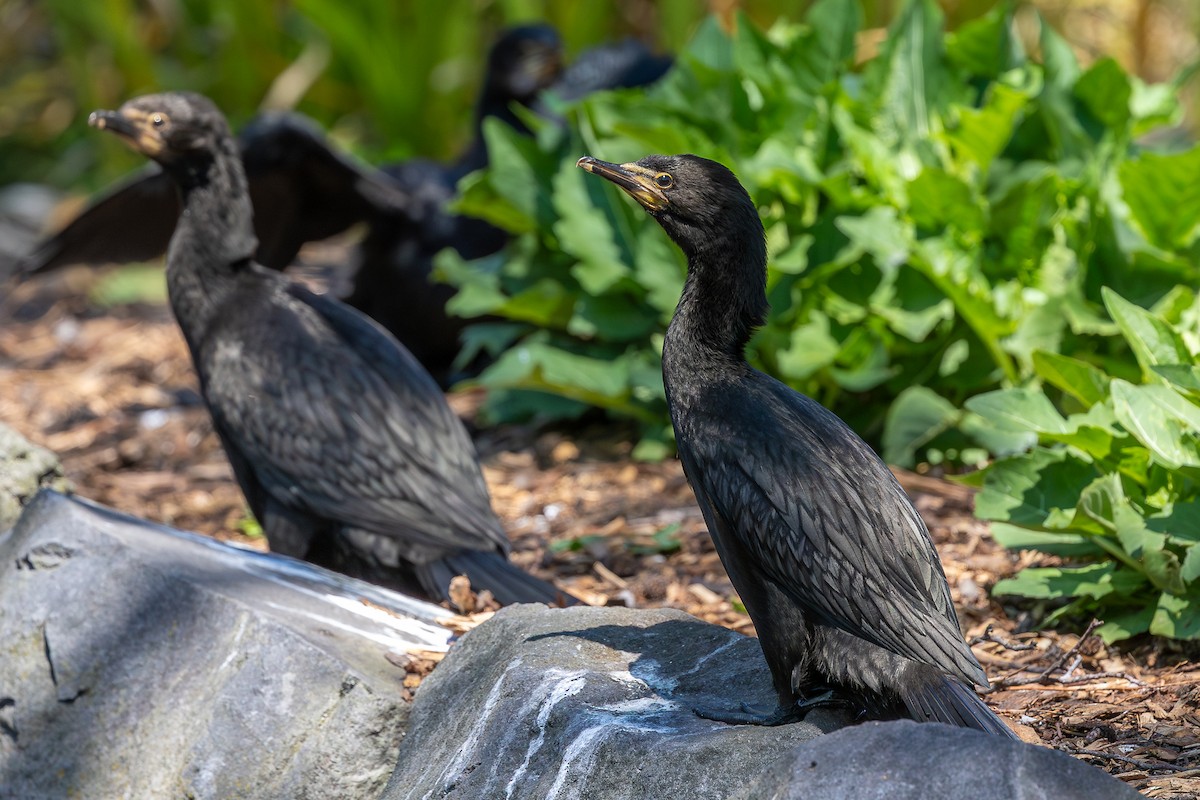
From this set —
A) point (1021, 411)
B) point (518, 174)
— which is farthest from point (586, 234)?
point (1021, 411)

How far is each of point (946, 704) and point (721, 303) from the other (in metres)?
0.87

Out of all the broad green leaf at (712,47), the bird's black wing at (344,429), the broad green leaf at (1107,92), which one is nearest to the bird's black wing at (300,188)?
the broad green leaf at (712,47)

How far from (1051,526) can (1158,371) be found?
0.47m

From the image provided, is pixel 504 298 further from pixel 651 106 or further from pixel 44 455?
pixel 44 455

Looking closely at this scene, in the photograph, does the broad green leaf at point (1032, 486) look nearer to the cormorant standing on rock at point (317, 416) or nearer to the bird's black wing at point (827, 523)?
the bird's black wing at point (827, 523)

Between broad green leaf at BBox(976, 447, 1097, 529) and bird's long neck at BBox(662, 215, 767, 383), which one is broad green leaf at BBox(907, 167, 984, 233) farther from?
bird's long neck at BBox(662, 215, 767, 383)

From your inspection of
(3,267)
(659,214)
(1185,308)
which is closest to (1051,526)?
(1185,308)

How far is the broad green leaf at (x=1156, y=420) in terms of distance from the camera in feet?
10.2

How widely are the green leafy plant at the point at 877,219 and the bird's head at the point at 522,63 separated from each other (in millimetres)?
1860

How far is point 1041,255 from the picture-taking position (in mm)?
4609

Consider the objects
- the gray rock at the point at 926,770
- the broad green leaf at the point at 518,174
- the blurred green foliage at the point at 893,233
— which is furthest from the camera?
the broad green leaf at the point at 518,174

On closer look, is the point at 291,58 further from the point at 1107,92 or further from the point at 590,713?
the point at 590,713

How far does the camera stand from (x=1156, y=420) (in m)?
3.14

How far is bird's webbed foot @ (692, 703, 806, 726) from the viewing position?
7.92ft
